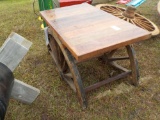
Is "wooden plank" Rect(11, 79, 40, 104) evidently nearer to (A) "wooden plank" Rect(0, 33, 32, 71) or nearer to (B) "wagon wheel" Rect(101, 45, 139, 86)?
(A) "wooden plank" Rect(0, 33, 32, 71)

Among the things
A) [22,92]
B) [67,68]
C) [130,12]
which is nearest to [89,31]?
[67,68]

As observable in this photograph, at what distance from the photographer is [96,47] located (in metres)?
1.42

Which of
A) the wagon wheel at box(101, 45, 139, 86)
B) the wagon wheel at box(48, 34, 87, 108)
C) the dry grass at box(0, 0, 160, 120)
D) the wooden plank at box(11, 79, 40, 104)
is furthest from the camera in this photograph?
the wagon wheel at box(101, 45, 139, 86)

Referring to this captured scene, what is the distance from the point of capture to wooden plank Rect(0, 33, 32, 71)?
108 centimetres

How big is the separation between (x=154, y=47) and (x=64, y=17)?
5.97 feet

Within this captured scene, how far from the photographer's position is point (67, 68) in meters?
2.25

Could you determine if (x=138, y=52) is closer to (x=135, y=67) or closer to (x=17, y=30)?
(x=135, y=67)

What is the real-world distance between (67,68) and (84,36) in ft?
2.54

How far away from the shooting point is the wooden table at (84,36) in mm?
1443

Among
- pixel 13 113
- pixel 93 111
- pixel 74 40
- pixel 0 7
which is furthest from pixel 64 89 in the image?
pixel 0 7

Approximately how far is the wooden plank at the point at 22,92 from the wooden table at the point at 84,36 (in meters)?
0.44

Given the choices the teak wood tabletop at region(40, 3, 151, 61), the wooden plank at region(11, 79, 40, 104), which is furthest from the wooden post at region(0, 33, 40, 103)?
the teak wood tabletop at region(40, 3, 151, 61)

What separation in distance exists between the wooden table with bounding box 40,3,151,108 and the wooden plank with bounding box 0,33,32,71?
0.43 metres

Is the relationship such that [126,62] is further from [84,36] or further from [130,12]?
[84,36]
